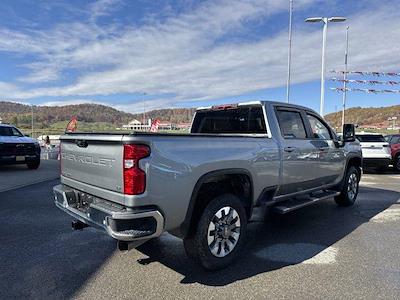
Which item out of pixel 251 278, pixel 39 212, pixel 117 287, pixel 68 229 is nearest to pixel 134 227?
pixel 117 287

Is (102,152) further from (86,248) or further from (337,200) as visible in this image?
(337,200)

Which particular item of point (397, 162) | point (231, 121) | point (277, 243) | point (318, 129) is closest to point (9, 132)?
point (231, 121)

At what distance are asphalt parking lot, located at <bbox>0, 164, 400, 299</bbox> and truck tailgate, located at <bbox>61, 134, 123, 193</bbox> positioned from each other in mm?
1009

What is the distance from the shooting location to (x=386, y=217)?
6.57 meters

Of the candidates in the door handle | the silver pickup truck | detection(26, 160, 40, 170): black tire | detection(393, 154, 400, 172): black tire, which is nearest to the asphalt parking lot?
the silver pickup truck

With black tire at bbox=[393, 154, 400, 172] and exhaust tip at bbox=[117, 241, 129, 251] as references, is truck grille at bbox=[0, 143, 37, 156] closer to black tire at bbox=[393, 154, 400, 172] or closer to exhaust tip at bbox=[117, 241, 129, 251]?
exhaust tip at bbox=[117, 241, 129, 251]

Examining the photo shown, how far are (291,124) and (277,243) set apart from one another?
68.8 inches

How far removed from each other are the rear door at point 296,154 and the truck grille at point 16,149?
1102cm

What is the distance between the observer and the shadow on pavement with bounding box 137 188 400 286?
4.08m

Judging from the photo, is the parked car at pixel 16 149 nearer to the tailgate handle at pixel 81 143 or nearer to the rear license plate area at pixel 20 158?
the rear license plate area at pixel 20 158

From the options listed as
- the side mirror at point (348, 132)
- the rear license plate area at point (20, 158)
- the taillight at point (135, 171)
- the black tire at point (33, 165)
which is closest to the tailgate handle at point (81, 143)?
the taillight at point (135, 171)

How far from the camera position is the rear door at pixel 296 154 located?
5.10 metres

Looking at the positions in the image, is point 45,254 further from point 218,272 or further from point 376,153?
point 376,153

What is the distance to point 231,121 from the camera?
5688 mm
